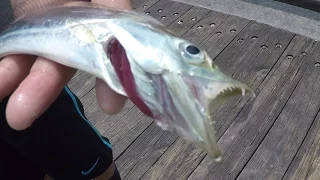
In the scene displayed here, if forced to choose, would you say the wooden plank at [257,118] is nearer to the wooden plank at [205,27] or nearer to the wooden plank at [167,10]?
the wooden plank at [205,27]

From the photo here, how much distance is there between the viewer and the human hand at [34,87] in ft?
3.45

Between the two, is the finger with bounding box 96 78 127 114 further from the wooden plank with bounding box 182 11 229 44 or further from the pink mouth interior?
the wooden plank with bounding box 182 11 229 44

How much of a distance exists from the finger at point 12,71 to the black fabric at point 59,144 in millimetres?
386

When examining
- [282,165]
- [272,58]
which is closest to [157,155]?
[282,165]

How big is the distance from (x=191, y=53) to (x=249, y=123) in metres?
1.44

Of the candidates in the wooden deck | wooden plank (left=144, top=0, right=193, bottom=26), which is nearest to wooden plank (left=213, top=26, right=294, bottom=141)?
the wooden deck

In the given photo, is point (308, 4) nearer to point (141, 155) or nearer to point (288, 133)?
point (288, 133)

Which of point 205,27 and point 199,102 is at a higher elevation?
point 199,102

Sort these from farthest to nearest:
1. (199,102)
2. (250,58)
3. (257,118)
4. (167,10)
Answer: (167,10) → (250,58) → (257,118) → (199,102)

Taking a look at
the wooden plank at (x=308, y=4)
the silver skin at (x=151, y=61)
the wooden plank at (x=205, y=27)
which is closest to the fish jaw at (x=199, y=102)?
the silver skin at (x=151, y=61)

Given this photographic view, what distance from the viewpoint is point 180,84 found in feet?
3.05

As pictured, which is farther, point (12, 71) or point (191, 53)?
point (12, 71)

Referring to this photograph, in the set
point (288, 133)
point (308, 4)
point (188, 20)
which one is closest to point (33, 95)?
point (288, 133)

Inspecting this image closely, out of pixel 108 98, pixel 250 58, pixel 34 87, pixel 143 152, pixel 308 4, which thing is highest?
pixel 34 87
